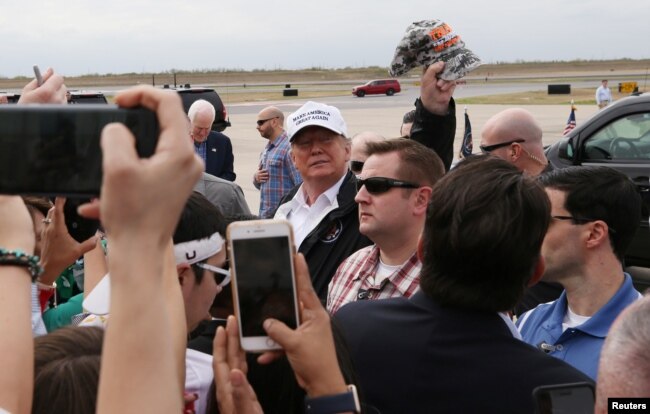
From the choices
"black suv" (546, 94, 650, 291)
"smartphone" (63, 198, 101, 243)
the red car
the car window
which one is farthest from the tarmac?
"smartphone" (63, 198, 101, 243)

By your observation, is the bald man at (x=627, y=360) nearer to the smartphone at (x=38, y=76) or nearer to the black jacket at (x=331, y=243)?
the smartphone at (x=38, y=76)

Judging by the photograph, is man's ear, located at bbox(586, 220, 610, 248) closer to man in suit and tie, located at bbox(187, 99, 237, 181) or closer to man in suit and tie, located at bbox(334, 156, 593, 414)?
man in suit and tie, located at bbox(334, 156, 593, 414)

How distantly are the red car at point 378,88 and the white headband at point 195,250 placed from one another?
53979 millimetres

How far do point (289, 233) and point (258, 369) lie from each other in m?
0.48

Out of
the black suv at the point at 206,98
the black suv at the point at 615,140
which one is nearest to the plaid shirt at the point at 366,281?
the black suv at the point at 615,140

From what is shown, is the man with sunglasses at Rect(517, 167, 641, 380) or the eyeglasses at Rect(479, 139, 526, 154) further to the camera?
the eyeglasses at Rect(479, 139, 526, 154)

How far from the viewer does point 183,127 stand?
4.21 feet

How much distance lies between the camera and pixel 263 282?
6.14ft

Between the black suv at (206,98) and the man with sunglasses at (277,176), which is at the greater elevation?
the black suv at (206,98)

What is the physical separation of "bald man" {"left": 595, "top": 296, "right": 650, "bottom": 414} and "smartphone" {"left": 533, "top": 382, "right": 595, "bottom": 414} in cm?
30

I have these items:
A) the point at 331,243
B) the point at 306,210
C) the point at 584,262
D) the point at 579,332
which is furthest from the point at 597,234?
the point at 306,210

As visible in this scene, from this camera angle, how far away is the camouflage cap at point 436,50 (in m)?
3.85

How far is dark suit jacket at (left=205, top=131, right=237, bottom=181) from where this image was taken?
9.05 metres

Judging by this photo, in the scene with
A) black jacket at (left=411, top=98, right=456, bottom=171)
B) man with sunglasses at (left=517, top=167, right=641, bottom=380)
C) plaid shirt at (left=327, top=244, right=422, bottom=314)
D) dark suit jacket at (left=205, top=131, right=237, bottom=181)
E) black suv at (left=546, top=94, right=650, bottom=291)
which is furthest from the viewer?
black suv at (left=546, top=94, right=650, bottom=291)
